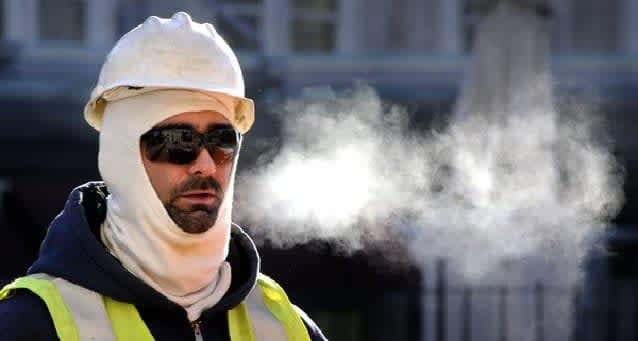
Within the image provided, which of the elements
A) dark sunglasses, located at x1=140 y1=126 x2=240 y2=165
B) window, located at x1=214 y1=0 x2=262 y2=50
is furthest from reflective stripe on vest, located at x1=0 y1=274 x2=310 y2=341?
window, located at x1=214 y1=0 x2=262 y2=50

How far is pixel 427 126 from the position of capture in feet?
23.8

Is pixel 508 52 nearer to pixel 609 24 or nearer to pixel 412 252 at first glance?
pixel 412 252

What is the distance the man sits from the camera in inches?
123

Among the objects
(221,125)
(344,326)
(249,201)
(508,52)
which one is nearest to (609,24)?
(508,52)

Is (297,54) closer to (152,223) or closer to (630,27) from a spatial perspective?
(630,27)

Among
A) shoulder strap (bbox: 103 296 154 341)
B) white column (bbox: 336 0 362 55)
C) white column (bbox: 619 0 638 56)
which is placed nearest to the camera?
shoulder strap (bbox: 103 296 154 341)

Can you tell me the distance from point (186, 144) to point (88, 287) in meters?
0.36

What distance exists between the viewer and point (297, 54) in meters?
13.5

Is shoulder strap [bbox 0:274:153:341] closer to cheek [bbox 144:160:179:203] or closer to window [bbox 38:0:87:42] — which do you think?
cheek [bbox 144:160:179:203]

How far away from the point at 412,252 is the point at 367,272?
1.88 ft

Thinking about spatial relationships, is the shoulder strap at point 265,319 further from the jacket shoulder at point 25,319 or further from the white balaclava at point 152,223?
the jacket shoulder at point 25,319

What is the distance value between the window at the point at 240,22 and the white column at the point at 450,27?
5.12ft

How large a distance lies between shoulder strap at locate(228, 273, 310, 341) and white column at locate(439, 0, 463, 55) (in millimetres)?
10360

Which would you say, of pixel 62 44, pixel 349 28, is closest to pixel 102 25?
pixel 62 44
